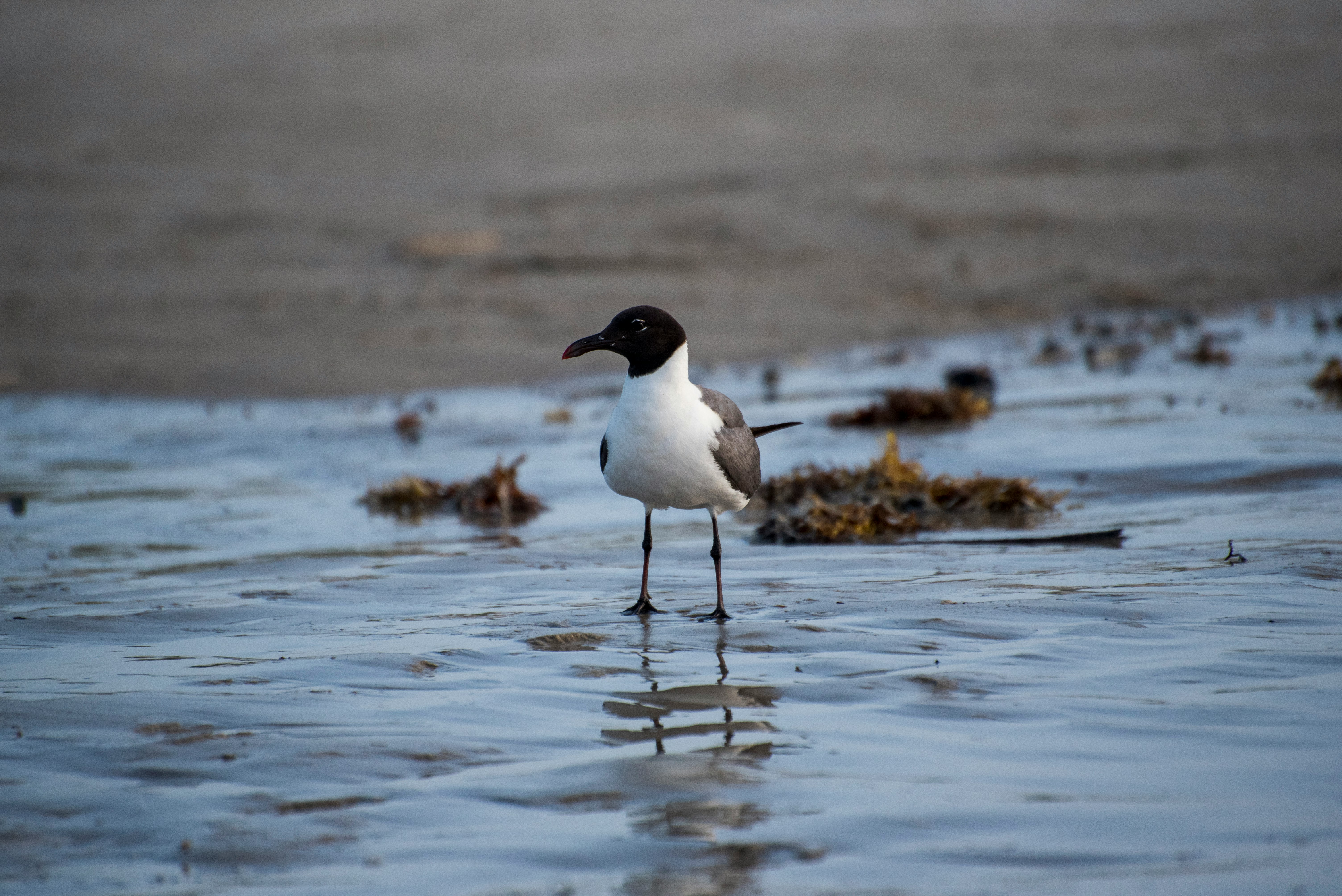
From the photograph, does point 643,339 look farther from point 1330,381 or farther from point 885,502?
point 1330,381

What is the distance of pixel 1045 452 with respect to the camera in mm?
9234

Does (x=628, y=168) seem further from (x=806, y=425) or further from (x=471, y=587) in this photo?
(x=471, y=587)

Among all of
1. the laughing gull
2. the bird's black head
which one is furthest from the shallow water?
the bird's black head

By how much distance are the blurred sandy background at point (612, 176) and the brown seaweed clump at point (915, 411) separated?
3665 millimetres

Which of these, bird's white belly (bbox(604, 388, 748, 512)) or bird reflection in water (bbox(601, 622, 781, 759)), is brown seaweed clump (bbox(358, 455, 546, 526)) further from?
bird reflection in water (bbox(601, 622, 781, 759))

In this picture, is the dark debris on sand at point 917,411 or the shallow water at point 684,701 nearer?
the shallow water at point 684,701

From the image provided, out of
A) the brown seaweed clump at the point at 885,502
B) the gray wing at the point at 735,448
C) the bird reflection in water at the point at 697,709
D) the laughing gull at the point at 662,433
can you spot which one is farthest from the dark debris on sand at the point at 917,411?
the bird reflection in water at the point at 697,709

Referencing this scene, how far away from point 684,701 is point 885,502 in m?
3.53

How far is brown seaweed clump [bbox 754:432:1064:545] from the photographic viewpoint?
24.3ft

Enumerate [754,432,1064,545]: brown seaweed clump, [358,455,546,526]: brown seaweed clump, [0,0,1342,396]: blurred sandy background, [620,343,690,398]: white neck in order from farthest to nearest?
[0,0,1342,396]: blurred sandy background, [358,455,546,526]: brown seaweed clump, [754,432,1064,545]: brown seaweed clump, [620,343,690,398]: white neck

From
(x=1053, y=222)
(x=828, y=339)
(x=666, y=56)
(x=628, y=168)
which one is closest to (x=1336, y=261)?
(x=1053, y=222)

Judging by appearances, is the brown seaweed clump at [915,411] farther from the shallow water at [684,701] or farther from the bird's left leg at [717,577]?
the bird's left leg at [717,577]

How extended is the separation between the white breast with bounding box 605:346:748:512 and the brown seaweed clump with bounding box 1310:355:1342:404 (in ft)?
21.3

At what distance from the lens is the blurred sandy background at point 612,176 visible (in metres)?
15.1
